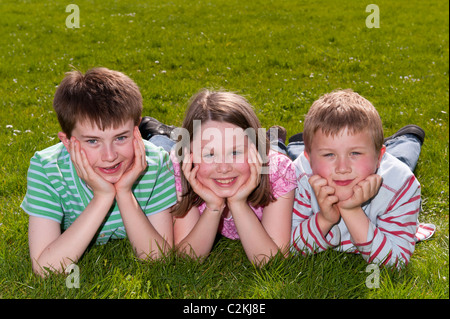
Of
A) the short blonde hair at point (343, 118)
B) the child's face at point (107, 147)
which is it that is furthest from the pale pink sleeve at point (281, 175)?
the child's face at point (107, 147)

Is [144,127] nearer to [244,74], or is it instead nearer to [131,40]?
[244,74]

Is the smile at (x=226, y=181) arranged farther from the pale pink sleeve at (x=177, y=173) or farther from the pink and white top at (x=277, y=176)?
the pale pink sleeve at (x=177, y=173)

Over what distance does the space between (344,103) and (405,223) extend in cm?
102

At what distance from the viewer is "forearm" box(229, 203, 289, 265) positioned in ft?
12.1

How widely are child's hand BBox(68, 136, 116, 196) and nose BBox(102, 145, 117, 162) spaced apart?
0.41 ft

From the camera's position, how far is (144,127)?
621 cm

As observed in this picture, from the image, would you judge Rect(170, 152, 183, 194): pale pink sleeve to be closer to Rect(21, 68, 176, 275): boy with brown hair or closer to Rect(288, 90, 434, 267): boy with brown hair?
Rect(21, 68, 176, 275): boy with brown hair

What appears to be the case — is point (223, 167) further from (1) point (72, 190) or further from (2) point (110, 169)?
(1) point (72, 190)

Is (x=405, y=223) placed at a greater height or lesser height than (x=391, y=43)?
lesser

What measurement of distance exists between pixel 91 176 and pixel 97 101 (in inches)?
20.7

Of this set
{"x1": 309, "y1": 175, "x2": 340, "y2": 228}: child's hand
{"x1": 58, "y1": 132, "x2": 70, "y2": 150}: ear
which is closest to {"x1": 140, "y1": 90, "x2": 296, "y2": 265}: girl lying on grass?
{"x1": 309, "y1": 175, "x2": 340, "y2": 228}: child's hand

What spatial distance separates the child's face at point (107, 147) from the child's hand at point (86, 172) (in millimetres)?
50
